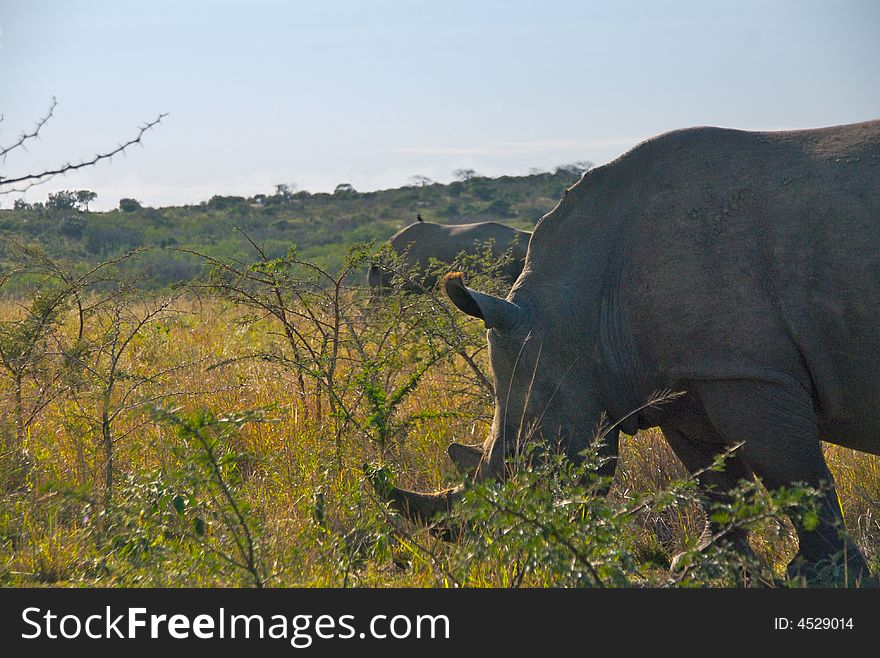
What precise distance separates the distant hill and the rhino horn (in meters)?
21.9

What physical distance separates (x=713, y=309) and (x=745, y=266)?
0.75 ft

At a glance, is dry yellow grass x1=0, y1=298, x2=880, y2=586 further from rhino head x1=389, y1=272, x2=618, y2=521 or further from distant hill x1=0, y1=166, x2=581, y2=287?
distant hill x1=0, y1=166, x2=581, y2=287

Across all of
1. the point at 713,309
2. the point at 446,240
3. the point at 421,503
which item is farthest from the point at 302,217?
the point at 713,309

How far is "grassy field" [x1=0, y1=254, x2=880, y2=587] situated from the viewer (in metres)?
3.66

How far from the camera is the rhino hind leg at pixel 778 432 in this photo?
13.4 feet

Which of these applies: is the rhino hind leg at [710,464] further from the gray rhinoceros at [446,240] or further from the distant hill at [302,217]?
the distant hill at [302,217]

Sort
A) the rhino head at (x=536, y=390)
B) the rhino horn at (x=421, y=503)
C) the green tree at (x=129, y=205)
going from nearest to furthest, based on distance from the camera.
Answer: the rhino head at (x=536, y=390)
the rhino horn at (x=421, y=503)
the green tree at (x=129, y=205)

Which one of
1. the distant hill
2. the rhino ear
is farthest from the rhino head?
the distant hill

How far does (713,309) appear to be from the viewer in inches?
163

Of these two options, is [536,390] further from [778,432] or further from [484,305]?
[778,432]

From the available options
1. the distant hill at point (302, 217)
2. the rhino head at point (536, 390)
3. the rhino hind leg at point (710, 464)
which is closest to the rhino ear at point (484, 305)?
the rhino head at point (536, 390)

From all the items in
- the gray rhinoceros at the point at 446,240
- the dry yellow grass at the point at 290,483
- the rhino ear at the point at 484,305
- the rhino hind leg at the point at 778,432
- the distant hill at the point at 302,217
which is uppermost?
the distant hill at the point at 302,217
